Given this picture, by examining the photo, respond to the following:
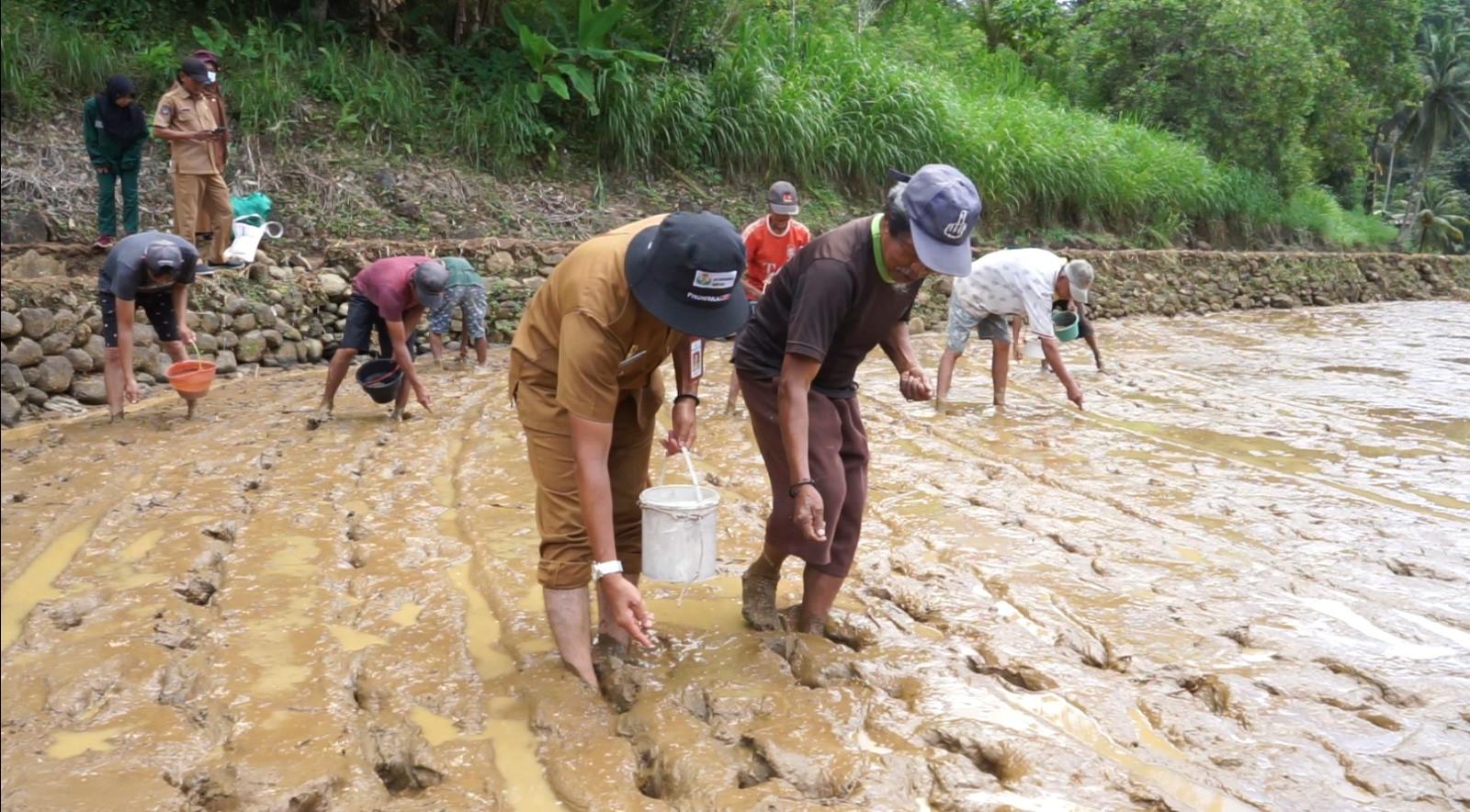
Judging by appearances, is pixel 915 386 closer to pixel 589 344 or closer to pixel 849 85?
pixel 589 344

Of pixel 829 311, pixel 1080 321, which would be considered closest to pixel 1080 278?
pixel 1080 321

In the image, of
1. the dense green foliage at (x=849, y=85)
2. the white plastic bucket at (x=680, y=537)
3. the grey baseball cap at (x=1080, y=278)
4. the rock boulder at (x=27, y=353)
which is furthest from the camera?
the dense green foliage at (x=849, y=85)

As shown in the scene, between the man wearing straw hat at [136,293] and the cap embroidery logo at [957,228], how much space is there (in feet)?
15.7

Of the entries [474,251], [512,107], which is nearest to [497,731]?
[474,251]

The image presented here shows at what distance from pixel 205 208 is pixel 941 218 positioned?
747cm

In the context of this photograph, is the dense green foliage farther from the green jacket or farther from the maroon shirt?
the maroon shirt

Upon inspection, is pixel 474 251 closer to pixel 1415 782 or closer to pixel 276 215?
pixel 276 215

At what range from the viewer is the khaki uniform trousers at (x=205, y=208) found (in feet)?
28.1

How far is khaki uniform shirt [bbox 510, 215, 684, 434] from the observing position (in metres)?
2.87

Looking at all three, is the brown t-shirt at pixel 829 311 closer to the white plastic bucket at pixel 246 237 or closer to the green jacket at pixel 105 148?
the green jacket at pixel 105 148

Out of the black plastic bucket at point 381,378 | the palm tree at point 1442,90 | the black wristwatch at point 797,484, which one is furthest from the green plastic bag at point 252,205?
the palm tree at point 1442,90

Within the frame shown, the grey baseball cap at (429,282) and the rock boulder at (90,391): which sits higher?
the grey baseball cap at (429,282)

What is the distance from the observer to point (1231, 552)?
4750mm

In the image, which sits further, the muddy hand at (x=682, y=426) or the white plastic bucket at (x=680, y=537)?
the muddy hand at (x=682, y=426)
